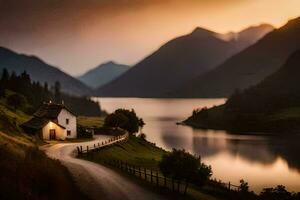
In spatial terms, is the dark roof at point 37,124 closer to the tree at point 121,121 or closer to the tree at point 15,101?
the tree at point 121,121

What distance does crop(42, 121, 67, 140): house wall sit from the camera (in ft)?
332

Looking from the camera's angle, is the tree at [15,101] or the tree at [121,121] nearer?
the tree at [121,121]

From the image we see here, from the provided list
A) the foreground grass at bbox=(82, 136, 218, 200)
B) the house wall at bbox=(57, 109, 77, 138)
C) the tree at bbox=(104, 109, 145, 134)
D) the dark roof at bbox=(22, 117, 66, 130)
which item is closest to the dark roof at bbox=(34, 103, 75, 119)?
the house wall at bbox=(57, 109, 77, 138)

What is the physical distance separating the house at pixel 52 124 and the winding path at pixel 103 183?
34.2 meters

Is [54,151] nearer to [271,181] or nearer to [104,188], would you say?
[104,188]

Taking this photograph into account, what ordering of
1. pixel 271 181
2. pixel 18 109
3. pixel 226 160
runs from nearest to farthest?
pixel 271 181, pixel 226 160, pixel 18 109

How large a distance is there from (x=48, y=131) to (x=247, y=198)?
185 feet

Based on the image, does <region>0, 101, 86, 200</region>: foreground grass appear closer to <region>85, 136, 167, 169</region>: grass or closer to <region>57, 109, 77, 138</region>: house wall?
<region>85, 136, 167, 169</region>: grass

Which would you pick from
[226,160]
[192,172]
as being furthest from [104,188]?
[226,160]

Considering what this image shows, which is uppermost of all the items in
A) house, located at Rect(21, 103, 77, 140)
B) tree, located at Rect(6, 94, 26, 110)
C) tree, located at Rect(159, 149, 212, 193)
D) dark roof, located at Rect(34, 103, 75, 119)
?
tree, located at Rect(6, 94, 26, 110)

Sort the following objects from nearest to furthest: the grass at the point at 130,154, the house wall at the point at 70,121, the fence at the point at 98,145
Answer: the fence at the point at 98,145
the grass at the point at 130,154
the house wall at the point at 70,121

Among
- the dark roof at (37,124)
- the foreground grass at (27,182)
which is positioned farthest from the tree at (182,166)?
the dark roof at (37,124)

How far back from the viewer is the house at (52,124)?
101019 mm

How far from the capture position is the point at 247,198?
196 ft
